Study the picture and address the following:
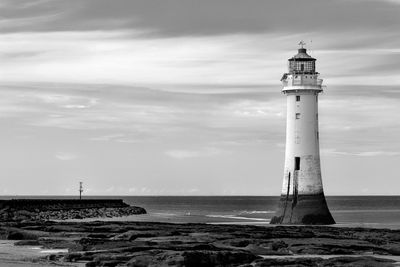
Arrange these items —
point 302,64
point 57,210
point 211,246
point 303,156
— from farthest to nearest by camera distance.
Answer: point 57,210 → point 302,64 → point 303,156 → point 211,246

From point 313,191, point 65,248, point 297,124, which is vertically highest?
point 297,124

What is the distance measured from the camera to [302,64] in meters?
54.4

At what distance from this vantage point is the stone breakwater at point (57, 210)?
6962 cm

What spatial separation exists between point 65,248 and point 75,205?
174ft

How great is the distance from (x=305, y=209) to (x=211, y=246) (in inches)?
918

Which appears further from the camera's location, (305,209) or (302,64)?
(302,64)

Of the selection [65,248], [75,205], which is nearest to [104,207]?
[75,205]

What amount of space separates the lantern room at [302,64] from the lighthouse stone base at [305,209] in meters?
7.65

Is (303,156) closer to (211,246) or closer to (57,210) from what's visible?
(211,246)

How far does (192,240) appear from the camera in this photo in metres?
34.5

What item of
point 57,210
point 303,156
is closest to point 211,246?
point 303,156

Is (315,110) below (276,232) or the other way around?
the other way around

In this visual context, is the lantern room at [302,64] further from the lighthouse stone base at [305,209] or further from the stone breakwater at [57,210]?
the stone breakwater at [57,210]

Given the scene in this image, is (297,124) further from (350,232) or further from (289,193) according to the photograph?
(350,232)
